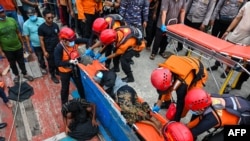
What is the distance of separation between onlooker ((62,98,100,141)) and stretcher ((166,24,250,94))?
1.84 metres

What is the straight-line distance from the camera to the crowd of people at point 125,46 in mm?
2172

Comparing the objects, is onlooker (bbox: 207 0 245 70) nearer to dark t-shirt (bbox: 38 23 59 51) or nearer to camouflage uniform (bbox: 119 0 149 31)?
camouflage uniform (bbox: 119 0 149 31)

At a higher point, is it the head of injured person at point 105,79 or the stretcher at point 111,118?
the head of injured person at point 105,79

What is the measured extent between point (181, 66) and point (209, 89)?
71.8 inches

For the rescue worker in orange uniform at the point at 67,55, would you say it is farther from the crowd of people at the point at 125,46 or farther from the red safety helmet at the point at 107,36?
the red safety helmet at the point at 107,36

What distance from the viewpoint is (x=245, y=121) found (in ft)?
6.62

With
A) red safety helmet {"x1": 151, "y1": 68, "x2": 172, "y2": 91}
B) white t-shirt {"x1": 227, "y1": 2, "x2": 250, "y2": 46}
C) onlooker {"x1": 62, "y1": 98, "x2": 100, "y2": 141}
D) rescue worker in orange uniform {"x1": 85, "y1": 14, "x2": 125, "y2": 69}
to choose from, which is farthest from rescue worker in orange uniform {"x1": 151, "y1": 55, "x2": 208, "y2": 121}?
white t-shirt {"x1": 227, "y1": 2, "x2": 250, "y2": 46}

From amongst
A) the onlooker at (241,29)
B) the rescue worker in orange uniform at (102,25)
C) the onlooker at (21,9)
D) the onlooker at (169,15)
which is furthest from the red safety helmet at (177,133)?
the onlooker at (21,9)

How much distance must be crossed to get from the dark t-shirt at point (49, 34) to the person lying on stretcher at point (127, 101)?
127 cm

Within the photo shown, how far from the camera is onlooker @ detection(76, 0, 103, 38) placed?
14.2ft

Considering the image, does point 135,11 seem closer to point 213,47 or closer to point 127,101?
point 213,47

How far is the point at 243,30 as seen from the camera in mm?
3523

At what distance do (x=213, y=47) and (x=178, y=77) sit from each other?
1.10 metres

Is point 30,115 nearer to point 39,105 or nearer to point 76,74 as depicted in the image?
point 39,105
